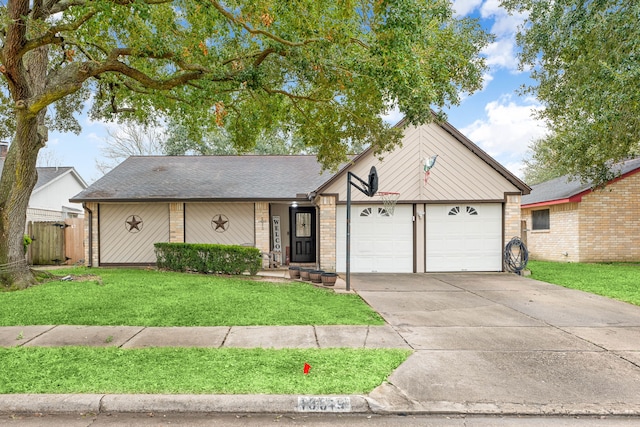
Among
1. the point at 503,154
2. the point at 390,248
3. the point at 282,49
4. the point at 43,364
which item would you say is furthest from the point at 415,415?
the point at 503,154

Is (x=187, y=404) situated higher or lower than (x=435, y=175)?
lower

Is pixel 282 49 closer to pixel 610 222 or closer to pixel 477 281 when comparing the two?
pixel 477 281

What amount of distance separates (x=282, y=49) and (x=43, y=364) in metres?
6.63

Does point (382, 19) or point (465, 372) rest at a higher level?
point (382, 19)

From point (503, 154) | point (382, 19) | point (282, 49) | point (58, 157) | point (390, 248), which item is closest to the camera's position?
point (382, 19)

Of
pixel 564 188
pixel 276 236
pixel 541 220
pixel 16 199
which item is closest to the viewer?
pixel 16 199

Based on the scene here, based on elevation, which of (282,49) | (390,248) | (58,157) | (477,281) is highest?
(58,157)

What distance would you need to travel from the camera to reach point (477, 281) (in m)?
11.3

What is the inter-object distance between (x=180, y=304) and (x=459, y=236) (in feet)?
30.1

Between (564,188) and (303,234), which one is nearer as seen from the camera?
(303,234)

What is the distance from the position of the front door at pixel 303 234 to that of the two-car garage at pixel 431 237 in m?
3.25

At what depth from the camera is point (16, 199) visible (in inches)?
375

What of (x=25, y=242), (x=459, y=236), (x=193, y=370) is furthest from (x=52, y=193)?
(x=193, y=370)

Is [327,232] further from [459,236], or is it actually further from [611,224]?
[611,224]
